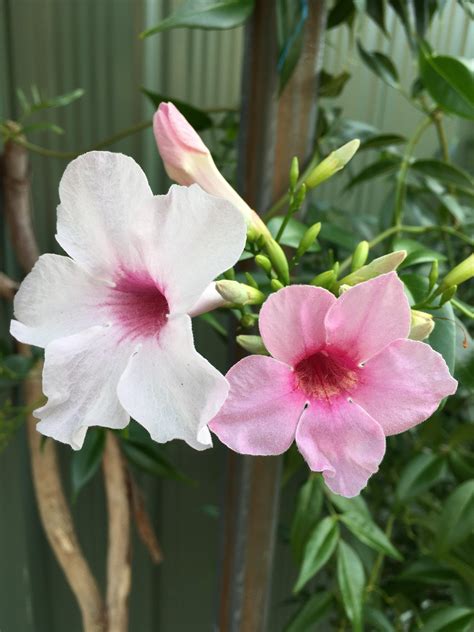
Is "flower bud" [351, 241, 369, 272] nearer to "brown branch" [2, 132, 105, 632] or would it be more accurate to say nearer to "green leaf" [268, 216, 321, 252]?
"green leaf" [268, 216, 321, 252]

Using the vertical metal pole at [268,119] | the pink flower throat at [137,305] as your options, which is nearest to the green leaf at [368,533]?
the vertical metal pole at [268,119]

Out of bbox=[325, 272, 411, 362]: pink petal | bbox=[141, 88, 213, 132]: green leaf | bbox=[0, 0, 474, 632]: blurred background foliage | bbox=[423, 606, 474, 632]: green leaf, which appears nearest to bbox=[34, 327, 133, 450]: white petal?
bbox=[325, 272, 411, 362]: pink petal

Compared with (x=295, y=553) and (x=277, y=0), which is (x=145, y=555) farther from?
(x=277, y=0)

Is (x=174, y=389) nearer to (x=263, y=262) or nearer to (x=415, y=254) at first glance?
(x=263, y=262)

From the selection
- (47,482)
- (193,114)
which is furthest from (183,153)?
(47,482)

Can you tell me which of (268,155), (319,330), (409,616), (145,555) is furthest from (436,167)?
(145,555)

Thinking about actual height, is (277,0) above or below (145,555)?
above

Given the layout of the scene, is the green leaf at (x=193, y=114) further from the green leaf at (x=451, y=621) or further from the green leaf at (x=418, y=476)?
the green leaf at (x=451, y=621)
